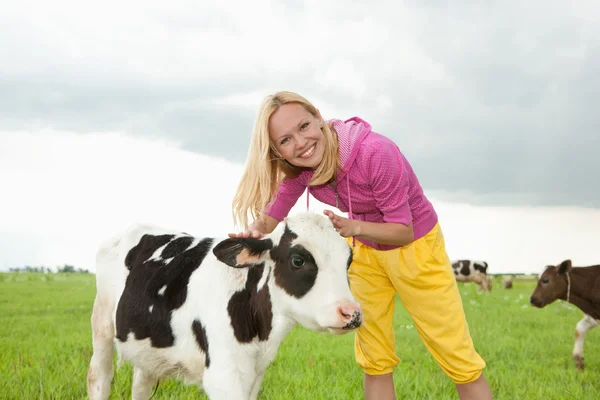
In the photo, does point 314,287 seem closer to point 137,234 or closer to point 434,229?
point 434,229

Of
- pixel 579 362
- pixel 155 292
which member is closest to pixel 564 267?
pixel 579 362

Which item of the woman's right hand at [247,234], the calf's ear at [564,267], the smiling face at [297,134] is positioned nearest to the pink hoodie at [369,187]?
the smiling face at [297,134]

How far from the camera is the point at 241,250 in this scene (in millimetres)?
3480

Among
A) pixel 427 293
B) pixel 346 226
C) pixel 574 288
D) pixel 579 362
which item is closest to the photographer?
pixel 346 226

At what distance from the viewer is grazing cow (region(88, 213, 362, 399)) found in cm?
333

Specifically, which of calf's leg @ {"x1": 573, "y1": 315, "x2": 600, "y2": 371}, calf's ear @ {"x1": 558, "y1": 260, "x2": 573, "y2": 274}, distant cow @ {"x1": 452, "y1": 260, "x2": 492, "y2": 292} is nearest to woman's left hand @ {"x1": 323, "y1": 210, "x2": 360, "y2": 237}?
calf's leg @ {"x1": 573, "y1": 315, "x2": 600, "y2": 371}

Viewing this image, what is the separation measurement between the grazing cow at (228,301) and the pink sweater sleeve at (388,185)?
0.47 metres

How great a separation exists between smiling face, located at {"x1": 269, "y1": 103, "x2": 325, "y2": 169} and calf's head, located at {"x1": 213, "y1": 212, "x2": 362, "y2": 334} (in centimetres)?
42

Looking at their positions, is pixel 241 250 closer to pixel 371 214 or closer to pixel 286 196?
pixel 286 196

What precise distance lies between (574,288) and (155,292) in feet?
26.4

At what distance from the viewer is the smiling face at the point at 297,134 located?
3.76 metres

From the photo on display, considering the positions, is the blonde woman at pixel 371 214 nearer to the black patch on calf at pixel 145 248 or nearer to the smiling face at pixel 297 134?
the smiling face at pixel 297 134

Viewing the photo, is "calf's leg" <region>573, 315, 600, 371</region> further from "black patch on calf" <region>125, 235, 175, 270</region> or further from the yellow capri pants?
"black patch on calf" <region>125, 235, 175, 270</region>

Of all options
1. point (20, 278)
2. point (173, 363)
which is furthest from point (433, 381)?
point (20, 278)
